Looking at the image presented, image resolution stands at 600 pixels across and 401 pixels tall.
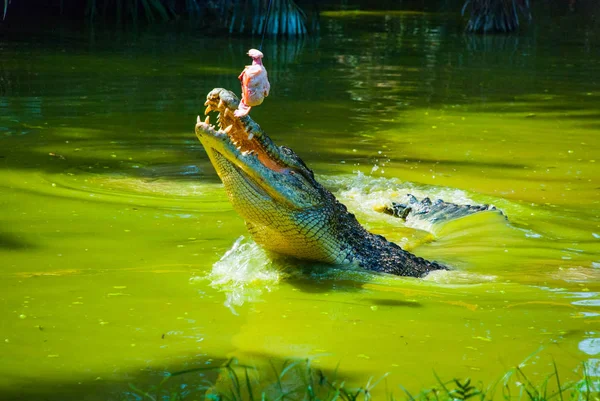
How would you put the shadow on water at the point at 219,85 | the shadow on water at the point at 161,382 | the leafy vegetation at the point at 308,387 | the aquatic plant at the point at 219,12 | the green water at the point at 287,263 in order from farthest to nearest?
the aquatic plant at the point at 219,12 → the shadow on water at the point at 219,85 → the green water at the point at 287,263 → the shadow on water at the point at 161,382 → the leafy vegetation at the point at 308,387

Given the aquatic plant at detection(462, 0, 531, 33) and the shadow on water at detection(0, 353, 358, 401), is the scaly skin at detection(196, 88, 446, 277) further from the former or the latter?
the aquatic plant at detection(462, 0, 531, 33)

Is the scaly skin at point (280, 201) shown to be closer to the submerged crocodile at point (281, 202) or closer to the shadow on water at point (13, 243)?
the submerged crocodile at point (281, 202)

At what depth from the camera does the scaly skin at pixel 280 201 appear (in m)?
4.80

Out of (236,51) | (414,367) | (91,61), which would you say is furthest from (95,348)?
(236,51)

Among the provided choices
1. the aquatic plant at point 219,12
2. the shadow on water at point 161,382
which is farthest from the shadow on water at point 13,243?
the aquatic plant at point 219,12

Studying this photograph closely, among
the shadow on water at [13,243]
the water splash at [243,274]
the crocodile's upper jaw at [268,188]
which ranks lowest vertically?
the shadow on water at [13,243]

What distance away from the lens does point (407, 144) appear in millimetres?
9641

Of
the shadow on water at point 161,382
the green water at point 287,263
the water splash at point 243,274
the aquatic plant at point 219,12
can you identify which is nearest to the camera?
the shadow on water at point 161,382

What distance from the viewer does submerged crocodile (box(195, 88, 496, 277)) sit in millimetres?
4805

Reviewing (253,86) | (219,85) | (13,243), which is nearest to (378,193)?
(253,86)

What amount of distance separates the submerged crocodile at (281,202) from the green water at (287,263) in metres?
0.17

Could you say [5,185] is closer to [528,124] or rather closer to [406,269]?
[406,269]

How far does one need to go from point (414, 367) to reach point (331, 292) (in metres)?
1.14

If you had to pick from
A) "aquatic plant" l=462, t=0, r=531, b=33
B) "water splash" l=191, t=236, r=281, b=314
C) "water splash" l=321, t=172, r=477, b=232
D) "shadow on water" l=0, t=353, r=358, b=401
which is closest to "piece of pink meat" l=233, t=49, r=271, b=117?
"water splash" l=191, t=236, r=281, b=314
